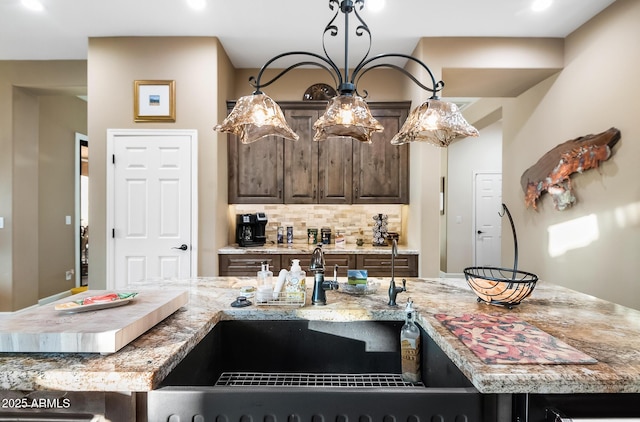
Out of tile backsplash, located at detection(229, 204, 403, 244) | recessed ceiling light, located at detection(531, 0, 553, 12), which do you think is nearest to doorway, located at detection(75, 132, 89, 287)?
tile backsplash, located at detection(229, 204, 403, 244)

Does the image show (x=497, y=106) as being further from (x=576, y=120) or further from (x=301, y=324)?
(x=301, y=324)

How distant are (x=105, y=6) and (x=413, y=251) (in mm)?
3614

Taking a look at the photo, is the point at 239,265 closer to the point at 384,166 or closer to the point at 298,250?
the point at 298,250

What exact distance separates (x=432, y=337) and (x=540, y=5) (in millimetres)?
3173

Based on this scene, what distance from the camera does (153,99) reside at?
3.52 metres

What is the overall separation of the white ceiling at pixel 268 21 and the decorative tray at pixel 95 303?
2637 millimetres

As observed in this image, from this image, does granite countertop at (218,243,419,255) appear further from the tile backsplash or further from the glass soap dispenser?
the glass soap dispenser

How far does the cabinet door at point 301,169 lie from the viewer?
4.03 metres

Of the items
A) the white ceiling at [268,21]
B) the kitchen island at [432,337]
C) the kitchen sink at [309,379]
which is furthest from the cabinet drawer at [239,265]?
the white ceiling at [268,21]

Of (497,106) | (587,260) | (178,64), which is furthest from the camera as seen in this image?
(497,106)

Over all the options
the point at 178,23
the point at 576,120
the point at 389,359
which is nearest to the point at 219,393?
the point at 389,359

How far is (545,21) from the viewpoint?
10.6 ft

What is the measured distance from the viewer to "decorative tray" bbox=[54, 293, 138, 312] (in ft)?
3.94

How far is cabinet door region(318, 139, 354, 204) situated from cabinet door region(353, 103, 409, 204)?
0.07 meters
